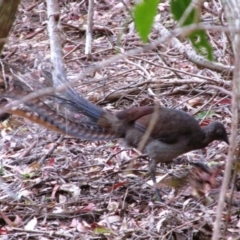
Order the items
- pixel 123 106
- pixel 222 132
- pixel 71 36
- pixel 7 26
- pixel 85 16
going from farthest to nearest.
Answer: pixel 85 16 → pixel 71 36 → pixel 123 106 → pixel 222 132 → pixel 7 26

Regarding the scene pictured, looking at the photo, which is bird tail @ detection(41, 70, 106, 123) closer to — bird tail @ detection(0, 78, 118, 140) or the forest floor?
bird tail @ detection(0, 78, 118, 140)

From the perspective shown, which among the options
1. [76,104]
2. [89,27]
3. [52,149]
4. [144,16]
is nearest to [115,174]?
[76,104]

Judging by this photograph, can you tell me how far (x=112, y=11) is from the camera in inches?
396

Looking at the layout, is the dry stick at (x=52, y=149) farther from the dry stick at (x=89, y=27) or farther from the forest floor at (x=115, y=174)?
the dry stick at (x=89, y=27)

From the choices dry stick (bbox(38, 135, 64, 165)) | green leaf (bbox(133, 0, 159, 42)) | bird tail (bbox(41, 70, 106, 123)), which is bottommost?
dry stick (bbox(38, 135, 64, 165))

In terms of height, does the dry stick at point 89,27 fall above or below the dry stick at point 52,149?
above

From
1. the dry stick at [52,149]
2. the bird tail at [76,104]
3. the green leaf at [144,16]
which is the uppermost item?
the green leaf at [144,16]

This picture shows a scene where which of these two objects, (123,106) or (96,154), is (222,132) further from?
(123,106)

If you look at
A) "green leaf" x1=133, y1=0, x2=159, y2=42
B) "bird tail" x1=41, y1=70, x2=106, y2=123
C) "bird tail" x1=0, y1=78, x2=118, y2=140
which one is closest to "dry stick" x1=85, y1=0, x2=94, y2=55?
"bird tail" x1=41, y1=70, x2=106, y2=123

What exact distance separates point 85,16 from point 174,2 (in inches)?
298

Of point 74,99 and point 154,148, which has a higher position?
point 74,99

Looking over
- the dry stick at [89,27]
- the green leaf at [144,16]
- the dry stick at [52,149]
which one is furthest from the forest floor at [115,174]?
the green leaf at [144,16]

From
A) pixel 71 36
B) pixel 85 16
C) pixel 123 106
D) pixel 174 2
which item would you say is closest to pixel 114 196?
pixel 123 106

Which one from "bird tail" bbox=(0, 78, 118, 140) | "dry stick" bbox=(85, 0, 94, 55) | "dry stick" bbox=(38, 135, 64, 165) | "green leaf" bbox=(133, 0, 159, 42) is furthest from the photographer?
"dry stick" bbox=(85, 0, 94, 55)
